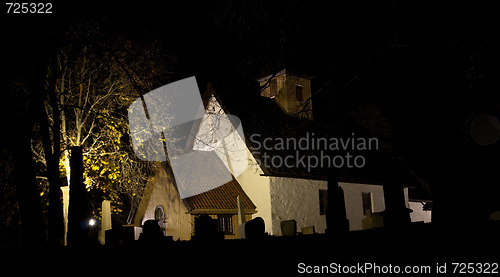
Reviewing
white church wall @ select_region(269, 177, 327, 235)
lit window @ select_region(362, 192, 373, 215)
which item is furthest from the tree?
lit window @ select_region(362, 192, 373, 215)

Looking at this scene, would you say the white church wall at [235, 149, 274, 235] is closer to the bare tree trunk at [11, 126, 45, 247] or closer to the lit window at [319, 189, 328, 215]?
the lit window at [319, 189, 328, 215]

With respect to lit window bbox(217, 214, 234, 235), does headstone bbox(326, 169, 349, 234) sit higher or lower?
higher

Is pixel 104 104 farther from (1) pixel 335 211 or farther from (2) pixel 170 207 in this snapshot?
(1) pixel 335 211

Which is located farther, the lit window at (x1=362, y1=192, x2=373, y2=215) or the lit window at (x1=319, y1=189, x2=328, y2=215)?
the lit window at (x1=362, y1=192, x2=373, y2=215)

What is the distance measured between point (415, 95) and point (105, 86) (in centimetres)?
1266

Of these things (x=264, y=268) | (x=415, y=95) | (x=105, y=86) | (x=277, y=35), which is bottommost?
(x=264, y=268)

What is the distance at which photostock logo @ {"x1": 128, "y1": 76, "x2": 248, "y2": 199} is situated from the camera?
17.2m

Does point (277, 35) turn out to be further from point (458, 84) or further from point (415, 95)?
point (458, 84)

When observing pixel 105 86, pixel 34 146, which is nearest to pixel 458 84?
pixel 105 86

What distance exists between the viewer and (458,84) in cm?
812

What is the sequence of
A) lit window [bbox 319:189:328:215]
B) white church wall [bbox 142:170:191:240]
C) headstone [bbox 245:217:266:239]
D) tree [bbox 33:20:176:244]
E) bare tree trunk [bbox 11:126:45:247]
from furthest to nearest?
lit window [bbox 319:189:328:215] → white church wall [bbox 142:170:191:240] → tree [bbox 33:20:176:244] → bare tree trunk [bbox 11:126:45:247] → headstone [bbox 245:217:266:239]

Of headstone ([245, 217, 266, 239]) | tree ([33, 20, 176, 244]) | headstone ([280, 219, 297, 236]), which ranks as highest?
tree ([33, 20, 176, 244])

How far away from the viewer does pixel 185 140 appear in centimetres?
2423

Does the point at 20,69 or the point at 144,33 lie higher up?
the point at 144,33
